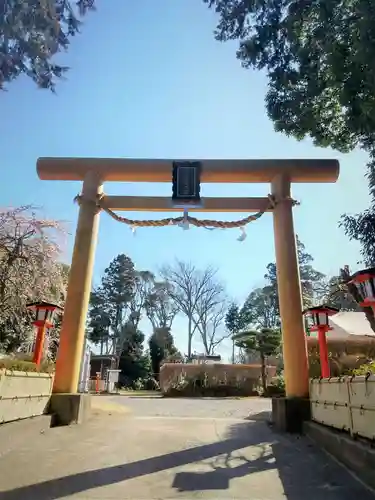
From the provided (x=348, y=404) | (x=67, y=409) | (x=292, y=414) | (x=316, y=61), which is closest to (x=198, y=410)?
(x=292, y=414)

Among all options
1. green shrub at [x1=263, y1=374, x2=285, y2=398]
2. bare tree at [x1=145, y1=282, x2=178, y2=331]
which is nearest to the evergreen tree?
green shrub at [x1=263, y1=374, x2=285, y2=398]

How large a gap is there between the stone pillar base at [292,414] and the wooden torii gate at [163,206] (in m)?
0.31

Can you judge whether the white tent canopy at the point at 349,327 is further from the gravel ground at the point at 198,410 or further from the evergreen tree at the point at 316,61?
the evergreen tree at the point at 316,61

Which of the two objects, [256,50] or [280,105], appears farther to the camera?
[280,105]

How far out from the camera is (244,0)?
465 centimetres

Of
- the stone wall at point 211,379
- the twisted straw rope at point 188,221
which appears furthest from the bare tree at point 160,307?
the twisted straw rope at point 188,221

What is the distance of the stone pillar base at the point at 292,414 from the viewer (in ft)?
14.6

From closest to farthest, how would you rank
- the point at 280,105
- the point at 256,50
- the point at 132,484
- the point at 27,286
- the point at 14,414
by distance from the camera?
the point at 132,484 → the point at 14,414 → the point at 256,50 → the point at 280,105 → the point at 27,286

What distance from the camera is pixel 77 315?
204 inches

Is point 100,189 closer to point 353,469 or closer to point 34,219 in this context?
point 34,219

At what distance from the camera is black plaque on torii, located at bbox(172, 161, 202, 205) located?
5.86m

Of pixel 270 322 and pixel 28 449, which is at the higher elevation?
pixel 270 322

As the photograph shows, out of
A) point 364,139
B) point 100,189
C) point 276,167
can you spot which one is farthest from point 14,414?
point 364,139

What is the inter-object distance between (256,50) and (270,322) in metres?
27.0
